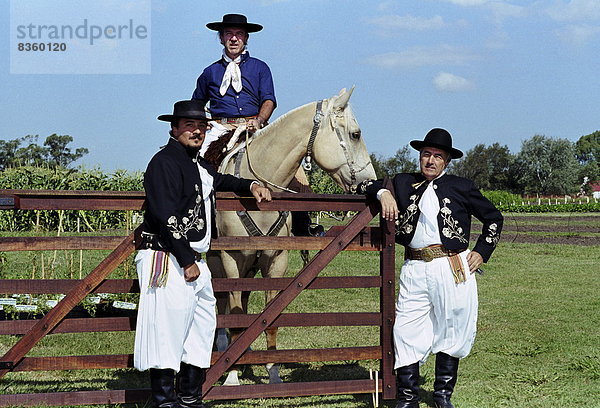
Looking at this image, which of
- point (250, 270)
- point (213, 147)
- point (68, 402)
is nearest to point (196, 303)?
point (68, 402)

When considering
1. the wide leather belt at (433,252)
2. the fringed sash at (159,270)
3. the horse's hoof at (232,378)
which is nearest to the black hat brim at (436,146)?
the wide leather belt at (433,252)

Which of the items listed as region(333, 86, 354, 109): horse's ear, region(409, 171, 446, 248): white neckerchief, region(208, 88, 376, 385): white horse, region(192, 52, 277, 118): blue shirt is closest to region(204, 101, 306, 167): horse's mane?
region(208, 88, 376, 385): white horse

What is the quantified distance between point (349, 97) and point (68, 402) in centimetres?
330

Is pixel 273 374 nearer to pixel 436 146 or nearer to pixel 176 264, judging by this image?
pixel 176 264

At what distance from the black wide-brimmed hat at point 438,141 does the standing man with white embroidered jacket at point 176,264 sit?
1.58 meters

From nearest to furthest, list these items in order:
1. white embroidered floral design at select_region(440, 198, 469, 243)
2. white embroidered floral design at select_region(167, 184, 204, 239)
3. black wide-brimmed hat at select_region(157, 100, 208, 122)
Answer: white embroidered floral design at select_region(167, 184, 204, 239) → black wide-brimmed hat at select_region(157, 100, 208, 122) → white embroidered floral design at select_region(440, 198, 469, 243)

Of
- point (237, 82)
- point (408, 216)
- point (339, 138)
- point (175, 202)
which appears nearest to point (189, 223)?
point (175, 202)

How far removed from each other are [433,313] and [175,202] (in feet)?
6.91

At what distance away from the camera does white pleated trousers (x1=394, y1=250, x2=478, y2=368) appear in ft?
15.5

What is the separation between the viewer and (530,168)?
95312 millimetres

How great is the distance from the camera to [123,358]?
4.72m

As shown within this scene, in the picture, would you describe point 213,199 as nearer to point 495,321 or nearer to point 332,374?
point 332,374

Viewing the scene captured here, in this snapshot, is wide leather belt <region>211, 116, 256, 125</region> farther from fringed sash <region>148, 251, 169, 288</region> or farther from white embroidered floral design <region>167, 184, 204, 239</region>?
fringed sash <region>148, 251, 169, 288</region>

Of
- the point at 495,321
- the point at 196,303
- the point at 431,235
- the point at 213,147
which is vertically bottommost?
the point at 495,321
